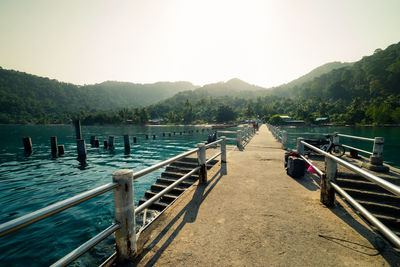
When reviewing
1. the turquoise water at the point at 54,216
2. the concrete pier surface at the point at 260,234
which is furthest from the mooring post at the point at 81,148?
the concrete pier surface at the point at 260,234

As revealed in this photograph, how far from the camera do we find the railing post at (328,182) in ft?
12.9

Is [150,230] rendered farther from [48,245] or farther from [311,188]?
[48,245]

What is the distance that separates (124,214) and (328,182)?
14.1 ft

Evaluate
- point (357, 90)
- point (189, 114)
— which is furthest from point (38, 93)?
point (357, 90)

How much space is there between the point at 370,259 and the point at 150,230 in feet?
11.8

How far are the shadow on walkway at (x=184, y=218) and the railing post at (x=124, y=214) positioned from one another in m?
0.27

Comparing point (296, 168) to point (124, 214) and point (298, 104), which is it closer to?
point (124, 214)

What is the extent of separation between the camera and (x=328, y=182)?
160 inches

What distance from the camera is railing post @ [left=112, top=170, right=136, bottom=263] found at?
246 centimetres

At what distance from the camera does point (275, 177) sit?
641cm

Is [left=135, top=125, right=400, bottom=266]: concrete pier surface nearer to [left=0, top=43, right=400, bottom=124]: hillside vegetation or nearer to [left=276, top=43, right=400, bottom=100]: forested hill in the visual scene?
[left=0, top=43, right=400, bottom=124]: hillside vegetation

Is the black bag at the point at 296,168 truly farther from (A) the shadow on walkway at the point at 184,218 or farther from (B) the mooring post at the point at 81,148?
(B) the mooring post at the point at 81,148

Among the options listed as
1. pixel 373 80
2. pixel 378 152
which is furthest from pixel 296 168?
pixel 373 80

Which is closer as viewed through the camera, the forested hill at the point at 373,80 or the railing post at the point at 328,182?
the railing post at the point at 328,182
